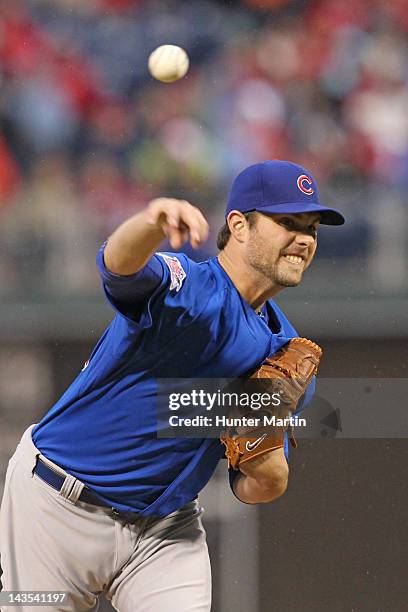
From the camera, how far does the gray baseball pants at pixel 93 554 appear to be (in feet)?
8.84

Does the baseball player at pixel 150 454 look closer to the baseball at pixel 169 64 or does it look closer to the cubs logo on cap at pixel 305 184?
the cubs logo on cap at pixel 305 184

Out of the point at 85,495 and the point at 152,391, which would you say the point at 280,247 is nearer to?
the point at 152,391

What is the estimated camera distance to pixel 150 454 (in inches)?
105

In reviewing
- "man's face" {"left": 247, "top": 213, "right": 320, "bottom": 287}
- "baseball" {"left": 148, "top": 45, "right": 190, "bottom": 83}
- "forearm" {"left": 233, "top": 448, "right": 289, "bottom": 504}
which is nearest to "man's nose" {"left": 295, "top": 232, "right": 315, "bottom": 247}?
"man's face" {"left": 247, "top": 213, "right": 320, "bottom": 287}

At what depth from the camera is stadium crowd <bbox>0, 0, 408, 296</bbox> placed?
5.18 meters

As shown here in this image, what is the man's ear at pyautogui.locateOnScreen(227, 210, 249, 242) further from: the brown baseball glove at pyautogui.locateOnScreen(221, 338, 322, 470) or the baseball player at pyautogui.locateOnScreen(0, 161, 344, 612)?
the brown baseball glove at pyautogui.locateOnScreen(221, 338, 322, 470)

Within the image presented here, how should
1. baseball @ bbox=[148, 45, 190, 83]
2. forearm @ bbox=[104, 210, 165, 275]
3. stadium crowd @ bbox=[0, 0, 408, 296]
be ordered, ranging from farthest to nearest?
stadium crowd @ bbox=[0, 0, 408, 296] → baseball @ bbox=[148, 45, 190, 83] → forearm @ bbox=[104, 210, 165, 275]

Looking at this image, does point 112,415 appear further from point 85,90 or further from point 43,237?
point 85,90

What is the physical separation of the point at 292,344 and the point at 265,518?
162 cm

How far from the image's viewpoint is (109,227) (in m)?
4.91

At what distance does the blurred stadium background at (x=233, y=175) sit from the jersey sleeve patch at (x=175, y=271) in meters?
1.76

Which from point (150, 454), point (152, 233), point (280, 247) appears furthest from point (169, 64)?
point (152, 233)

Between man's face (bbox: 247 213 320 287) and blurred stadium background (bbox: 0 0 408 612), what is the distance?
1.53 metres

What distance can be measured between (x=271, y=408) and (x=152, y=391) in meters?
0.34
